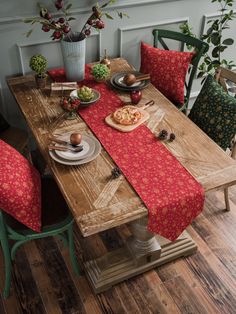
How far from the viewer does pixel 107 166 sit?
1780 mm

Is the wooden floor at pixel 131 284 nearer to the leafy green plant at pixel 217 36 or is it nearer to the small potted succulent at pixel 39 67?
the small potted succulent at pixel 39 67

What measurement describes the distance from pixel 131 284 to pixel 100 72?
1291 mm

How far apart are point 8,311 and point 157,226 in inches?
39.7

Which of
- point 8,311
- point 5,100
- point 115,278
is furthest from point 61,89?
point 8,311

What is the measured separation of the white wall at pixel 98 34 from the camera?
93.4 inches

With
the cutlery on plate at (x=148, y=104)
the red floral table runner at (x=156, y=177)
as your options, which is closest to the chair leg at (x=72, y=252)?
the red floral table runner at (x=156, y=177)

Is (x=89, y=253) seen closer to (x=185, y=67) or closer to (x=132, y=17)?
(x=185, y=67)

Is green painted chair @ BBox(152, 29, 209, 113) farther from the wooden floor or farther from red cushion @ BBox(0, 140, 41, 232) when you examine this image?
red cushion @ BBox(0, 140, 41, 232)

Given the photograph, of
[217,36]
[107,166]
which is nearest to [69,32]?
[107,166]

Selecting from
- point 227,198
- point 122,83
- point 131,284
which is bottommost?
point 131,284

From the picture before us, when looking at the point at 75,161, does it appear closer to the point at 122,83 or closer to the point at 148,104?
the point at 148,104

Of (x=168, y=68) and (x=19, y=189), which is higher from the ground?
(x=168, y=68)

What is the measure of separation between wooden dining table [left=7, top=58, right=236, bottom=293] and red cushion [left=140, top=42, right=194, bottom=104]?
0.50 ft

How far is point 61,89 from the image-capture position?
228 cm
